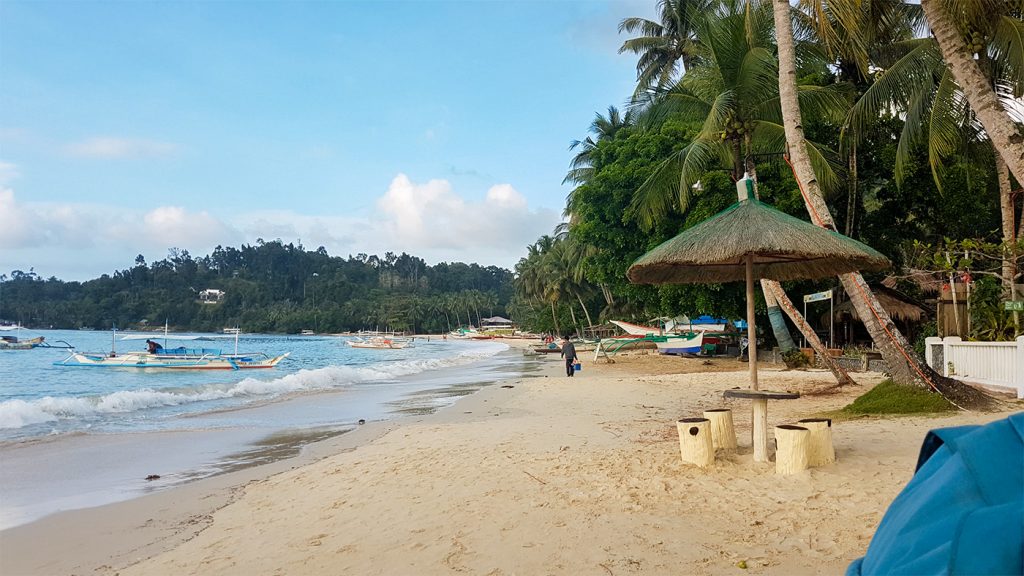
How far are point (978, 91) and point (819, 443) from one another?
207 inches

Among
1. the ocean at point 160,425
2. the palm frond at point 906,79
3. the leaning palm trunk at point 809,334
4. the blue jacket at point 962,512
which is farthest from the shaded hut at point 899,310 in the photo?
the blue jacket at point 962,512

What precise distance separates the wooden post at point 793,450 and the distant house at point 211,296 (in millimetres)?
132716

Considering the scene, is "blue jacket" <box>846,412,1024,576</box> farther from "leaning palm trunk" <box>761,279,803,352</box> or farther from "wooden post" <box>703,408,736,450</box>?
"leaning palm trunk" <box>761,279,803,352</box>

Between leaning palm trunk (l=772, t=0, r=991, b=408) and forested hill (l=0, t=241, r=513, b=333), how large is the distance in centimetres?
9620

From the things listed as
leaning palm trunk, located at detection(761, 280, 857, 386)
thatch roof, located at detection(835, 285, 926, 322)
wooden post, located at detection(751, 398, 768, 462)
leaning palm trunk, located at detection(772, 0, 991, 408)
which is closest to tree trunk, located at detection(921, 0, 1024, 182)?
leaning palm trunk, located at detection(772, 0, 991, 408)

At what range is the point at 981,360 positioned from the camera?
10.1 metres

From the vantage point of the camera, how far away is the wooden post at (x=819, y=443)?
5.15 metres

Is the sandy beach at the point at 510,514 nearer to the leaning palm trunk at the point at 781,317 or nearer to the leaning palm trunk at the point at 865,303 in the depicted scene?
the leaning palm trunk at the point at 865,303

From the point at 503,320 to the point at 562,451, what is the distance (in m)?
103

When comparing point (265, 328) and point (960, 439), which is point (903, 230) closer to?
point (960, 439)

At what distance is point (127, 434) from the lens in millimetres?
11391

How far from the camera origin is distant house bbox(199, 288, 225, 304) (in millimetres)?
123938

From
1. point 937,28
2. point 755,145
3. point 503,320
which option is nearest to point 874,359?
point 755,145

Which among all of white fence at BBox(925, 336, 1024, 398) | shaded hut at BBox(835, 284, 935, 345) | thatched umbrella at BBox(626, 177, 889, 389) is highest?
thatched umbrella at BBox(626, 177, 889, 389)
